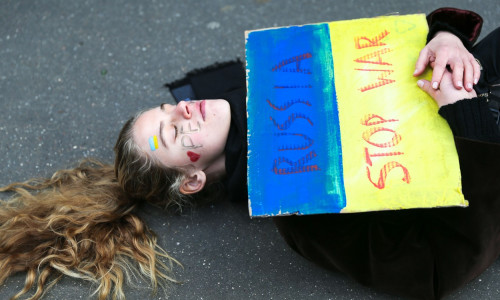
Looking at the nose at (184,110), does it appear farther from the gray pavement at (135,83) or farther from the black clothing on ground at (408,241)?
the gray pavement at (135,83)

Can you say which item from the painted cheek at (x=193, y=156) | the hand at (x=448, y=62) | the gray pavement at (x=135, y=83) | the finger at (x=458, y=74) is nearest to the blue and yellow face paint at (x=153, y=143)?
the painted cheek at (x=193, y=156)

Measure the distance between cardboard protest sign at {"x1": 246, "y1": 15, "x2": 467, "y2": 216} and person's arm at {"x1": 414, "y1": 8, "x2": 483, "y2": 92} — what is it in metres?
0.05

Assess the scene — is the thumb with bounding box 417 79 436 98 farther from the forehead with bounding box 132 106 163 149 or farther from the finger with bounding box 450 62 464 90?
the forehead with bounding box 132 106 163 149

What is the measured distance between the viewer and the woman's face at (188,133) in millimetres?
1812

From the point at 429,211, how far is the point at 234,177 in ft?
2.30

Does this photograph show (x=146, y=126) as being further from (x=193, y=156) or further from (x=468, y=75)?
(x=468, y=75)

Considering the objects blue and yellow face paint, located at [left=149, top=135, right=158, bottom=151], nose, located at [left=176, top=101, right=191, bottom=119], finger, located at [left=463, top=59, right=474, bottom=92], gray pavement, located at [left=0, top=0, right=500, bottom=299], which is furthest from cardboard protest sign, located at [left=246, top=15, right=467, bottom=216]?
gray pavement, located at [left=0, top=0, right=500, bottom=299]

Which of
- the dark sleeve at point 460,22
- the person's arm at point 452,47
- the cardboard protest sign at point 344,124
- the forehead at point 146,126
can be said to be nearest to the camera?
the cardboard protest sign at point 344,124

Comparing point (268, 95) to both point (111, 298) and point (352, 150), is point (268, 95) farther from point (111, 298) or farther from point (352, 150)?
point (111, 298)

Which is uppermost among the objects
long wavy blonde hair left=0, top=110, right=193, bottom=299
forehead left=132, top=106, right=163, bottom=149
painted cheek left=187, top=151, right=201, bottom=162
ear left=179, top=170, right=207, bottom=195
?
forehead left=132, top=106, right=163, bottom=149

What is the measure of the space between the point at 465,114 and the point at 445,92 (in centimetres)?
10

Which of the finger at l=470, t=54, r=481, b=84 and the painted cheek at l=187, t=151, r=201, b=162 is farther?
the painted cheek at l=187, t=151, r=201, b=162

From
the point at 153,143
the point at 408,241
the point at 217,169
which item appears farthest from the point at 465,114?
the point at 153,143

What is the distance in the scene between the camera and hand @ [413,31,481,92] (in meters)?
1.57
